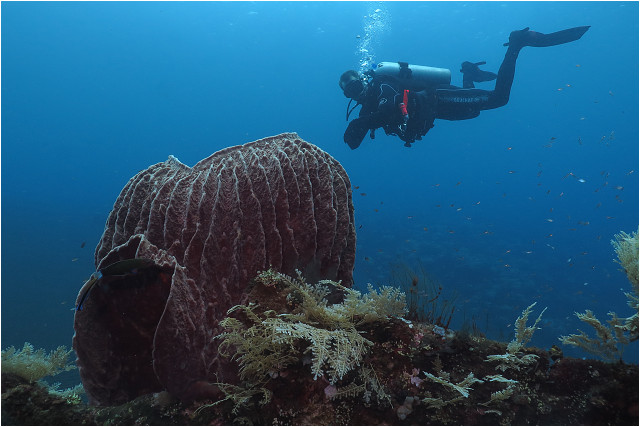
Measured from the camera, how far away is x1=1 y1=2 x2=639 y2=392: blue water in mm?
27531

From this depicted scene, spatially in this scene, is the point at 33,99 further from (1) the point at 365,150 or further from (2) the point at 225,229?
(2) the point at 225,229

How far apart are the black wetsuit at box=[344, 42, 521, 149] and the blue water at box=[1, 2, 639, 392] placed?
12105mm

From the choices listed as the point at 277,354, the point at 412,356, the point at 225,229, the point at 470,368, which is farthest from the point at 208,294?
the point at 470,368

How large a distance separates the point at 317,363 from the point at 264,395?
687mm

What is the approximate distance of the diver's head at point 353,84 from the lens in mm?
10648

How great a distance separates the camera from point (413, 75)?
38.4 ft

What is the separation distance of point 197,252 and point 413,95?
383 inches


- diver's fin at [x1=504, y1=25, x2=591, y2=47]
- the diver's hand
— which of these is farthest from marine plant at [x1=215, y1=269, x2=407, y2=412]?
diver's fin at [x1=504, y1=25, x2=591, y2=47]

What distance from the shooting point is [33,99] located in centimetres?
6731

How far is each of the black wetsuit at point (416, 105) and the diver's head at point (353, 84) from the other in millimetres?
217

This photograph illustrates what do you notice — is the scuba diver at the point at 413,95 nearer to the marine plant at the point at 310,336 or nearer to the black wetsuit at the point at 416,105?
the black wetsuit at the point at 416,105

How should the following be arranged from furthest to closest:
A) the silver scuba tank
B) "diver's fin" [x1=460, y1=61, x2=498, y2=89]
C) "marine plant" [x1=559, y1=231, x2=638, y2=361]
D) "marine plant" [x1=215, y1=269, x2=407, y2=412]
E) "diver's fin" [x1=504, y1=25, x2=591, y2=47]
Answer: "diver's fin" [x1=460, y1=61, x2=498, y2=89] → "diver's fin" [x1=504, y1=25, x2=591, y2=47] → the silver scuba tank → "marine plant" [x1=559, y1=231, x2=638, y2=361] → "marine plant" [x1=215, y1=269, x2=407, y2=412]

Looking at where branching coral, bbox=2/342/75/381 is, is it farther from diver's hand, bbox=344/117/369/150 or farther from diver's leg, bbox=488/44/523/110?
diver's leg, bbox=488/44/523/110

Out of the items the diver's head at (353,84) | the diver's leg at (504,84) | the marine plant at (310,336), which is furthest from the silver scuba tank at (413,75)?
the marine plant at (310,336)
